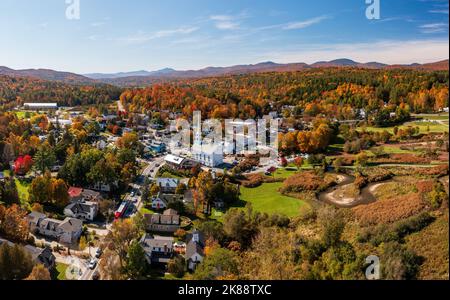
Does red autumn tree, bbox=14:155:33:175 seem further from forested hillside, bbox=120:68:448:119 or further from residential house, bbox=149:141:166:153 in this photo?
forested hillside, bbox=120:68:448:119

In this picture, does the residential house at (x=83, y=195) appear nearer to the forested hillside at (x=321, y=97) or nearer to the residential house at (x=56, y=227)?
the residential house at (x=56, y=227)

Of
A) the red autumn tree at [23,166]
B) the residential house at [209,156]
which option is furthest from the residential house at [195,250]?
the red autumn tree at [23,166]

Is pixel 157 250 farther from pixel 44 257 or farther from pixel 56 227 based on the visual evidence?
pixel 56 227

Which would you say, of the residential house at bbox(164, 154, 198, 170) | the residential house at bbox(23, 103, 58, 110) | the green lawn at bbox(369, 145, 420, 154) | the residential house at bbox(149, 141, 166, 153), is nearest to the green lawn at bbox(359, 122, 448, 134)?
the green lawn at bbox(369, 145, 420, 154)
